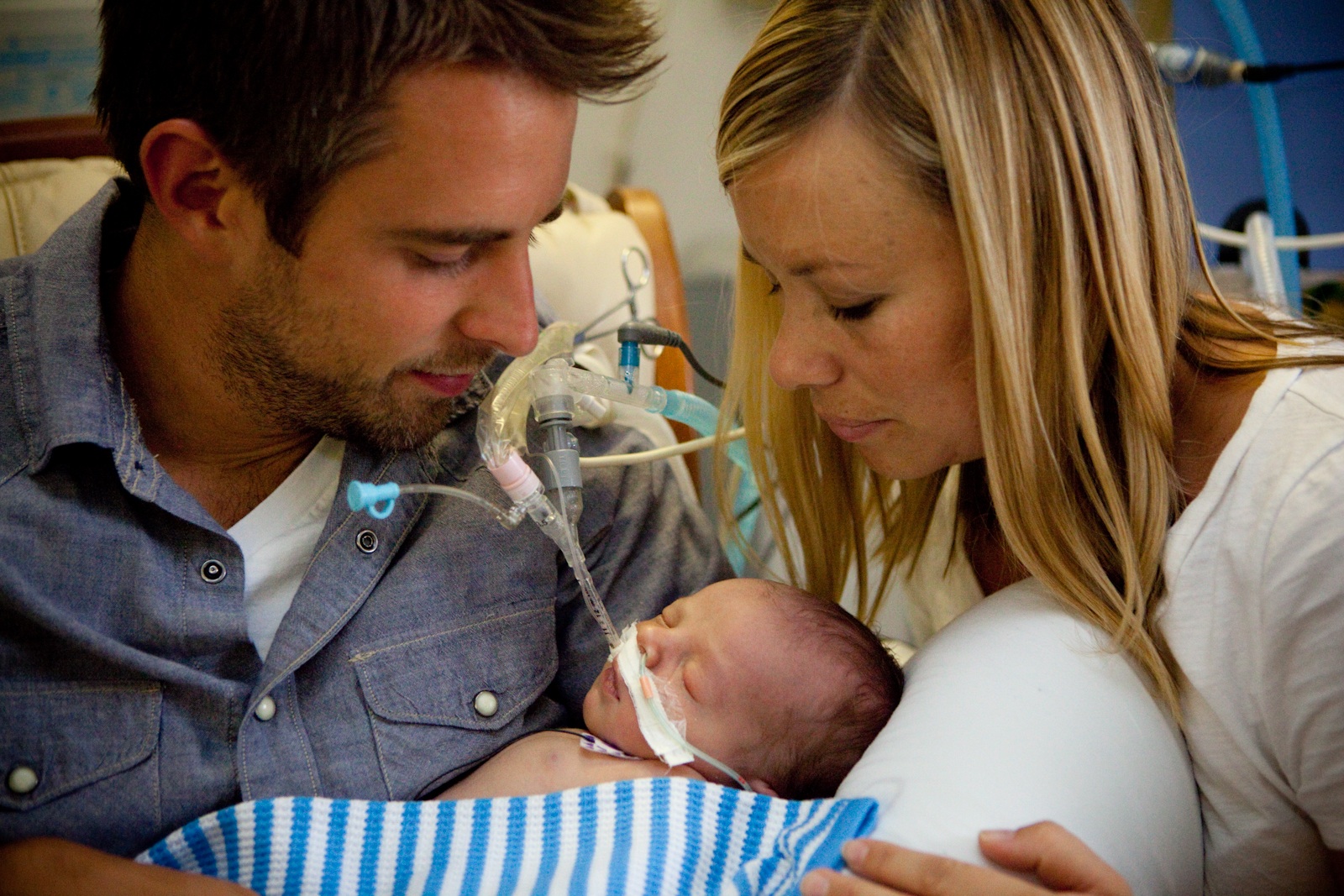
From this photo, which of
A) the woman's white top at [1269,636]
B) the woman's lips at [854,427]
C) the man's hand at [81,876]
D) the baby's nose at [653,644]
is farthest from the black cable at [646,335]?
the man's hand at [81,876]

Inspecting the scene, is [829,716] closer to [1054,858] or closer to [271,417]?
[1054,858]

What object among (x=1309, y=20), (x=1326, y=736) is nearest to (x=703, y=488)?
(x=1326, y=736)

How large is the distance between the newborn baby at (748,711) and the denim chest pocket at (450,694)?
0.05 m

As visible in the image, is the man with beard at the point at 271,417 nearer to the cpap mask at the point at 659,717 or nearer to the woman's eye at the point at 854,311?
the cpap mask at the point at 659,717

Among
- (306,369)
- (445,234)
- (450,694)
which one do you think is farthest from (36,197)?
(450,694)

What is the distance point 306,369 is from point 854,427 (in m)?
0.76

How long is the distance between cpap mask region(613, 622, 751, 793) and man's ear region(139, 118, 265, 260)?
0.79 m

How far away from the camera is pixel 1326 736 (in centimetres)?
118

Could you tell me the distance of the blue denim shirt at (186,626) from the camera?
128 centimetres

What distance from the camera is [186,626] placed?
1360mm

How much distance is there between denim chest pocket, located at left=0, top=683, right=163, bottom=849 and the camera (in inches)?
48.7

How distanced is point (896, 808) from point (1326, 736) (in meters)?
0.49

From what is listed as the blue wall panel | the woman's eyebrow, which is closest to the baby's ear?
the woman's eyebrow

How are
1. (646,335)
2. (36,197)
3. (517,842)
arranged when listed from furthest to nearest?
(36,197)
(646,335)
(517,842)
